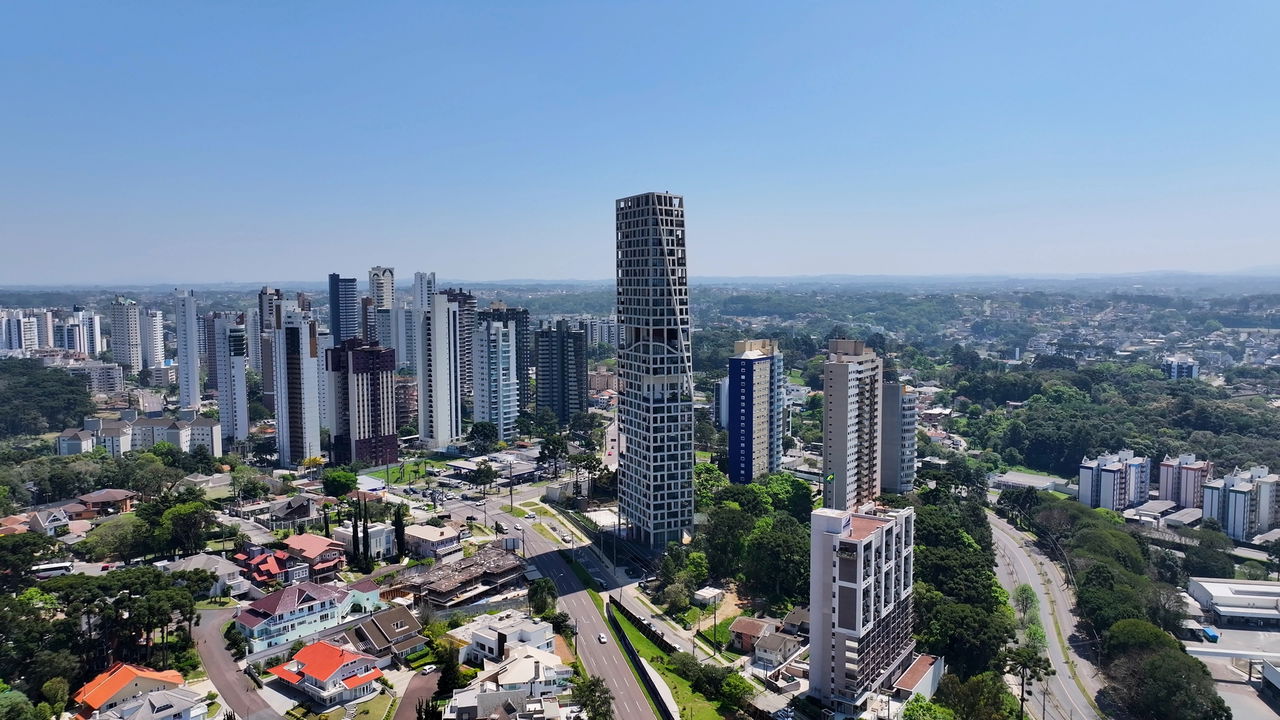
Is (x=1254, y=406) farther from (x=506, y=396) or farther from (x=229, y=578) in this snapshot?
(x=229, y=578)

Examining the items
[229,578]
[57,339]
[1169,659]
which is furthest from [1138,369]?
[57,339]

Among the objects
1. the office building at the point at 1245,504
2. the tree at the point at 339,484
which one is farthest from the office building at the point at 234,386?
the office building at the point at 1245,504

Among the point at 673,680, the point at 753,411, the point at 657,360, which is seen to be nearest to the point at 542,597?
the point at 673,680

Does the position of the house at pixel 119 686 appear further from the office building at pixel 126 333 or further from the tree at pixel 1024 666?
the office building at pixel 126 333

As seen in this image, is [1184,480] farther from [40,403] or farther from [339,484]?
[40,403]

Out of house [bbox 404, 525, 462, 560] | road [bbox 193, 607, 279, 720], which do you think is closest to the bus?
road [bbox 193, 607, 279, 720]

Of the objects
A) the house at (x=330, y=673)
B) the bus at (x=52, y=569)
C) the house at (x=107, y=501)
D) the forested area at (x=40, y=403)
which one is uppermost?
the forested area at (x=40, y=403)

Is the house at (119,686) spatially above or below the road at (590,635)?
above

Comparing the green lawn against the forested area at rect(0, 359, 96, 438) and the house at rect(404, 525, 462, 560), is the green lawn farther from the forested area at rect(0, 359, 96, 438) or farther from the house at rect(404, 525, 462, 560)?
the forested area at rect(0, 359, 96, 438)
